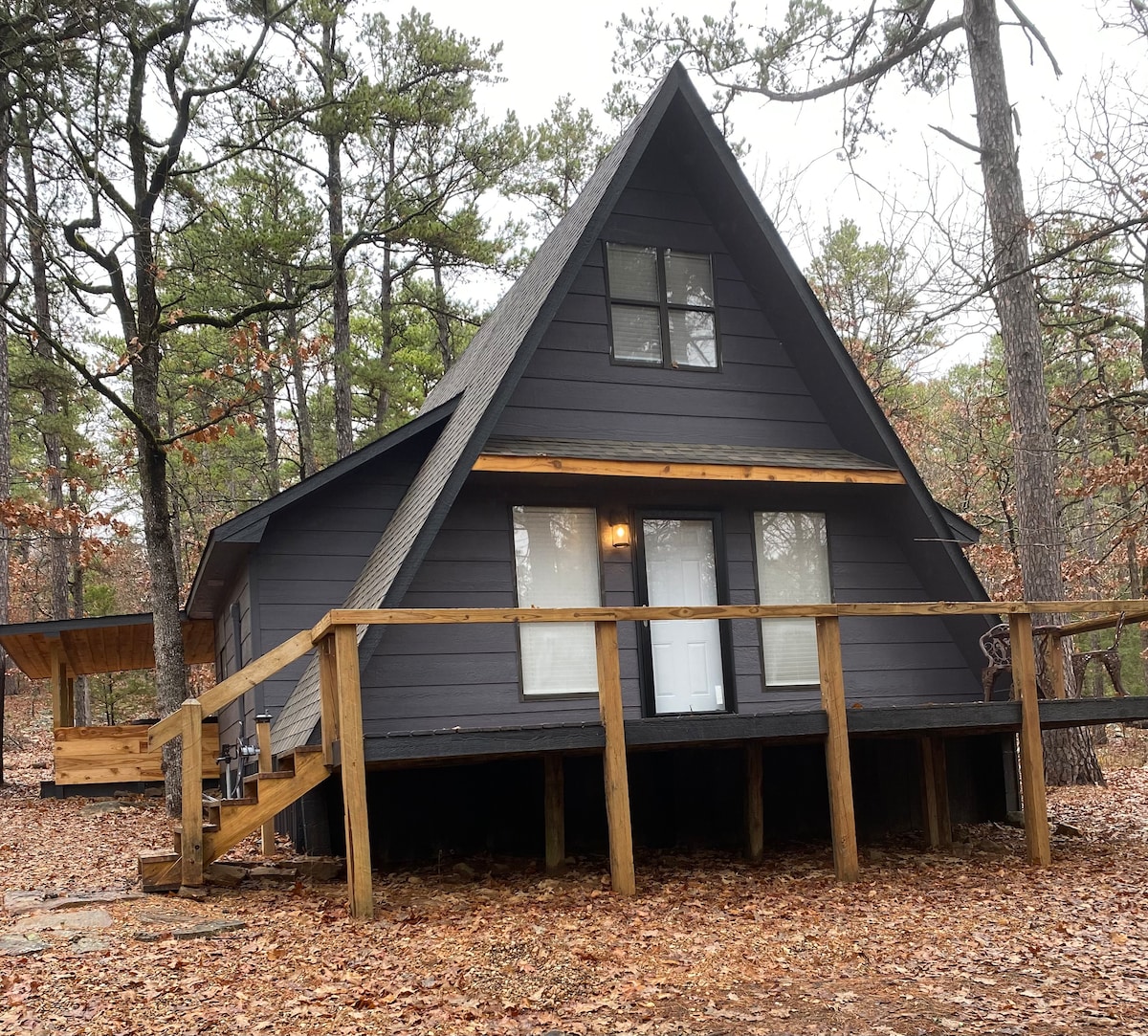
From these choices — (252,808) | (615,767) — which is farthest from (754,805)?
(252,808)

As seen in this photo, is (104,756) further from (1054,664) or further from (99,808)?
(1054,664)

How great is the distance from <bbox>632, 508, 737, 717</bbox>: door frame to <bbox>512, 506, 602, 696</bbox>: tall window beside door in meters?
0.44

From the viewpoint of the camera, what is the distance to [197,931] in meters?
7.00

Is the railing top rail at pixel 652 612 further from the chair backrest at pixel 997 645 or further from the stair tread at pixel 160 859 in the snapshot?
the stair tread at pixel 160 859

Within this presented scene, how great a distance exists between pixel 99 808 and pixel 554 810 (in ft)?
28.1

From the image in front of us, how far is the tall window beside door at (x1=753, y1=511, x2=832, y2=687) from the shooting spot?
1145cm

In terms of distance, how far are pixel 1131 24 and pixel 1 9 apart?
489 inches

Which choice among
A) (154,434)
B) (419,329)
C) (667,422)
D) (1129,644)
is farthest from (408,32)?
(1129,644)

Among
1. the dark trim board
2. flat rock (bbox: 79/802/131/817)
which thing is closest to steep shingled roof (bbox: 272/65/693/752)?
the dark trim board

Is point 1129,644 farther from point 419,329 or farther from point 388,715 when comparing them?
point 388,715

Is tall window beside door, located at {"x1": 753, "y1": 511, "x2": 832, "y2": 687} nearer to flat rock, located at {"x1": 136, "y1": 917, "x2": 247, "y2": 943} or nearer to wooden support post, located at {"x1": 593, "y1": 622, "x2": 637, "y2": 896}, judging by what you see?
wooden support post, located at {"x1": 593, "y1": 622, "x2": 637, "y2": 896}

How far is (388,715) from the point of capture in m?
9.98

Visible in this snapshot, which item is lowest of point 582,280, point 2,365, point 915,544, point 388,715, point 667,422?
point 388,715

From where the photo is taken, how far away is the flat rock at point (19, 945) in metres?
6.48
